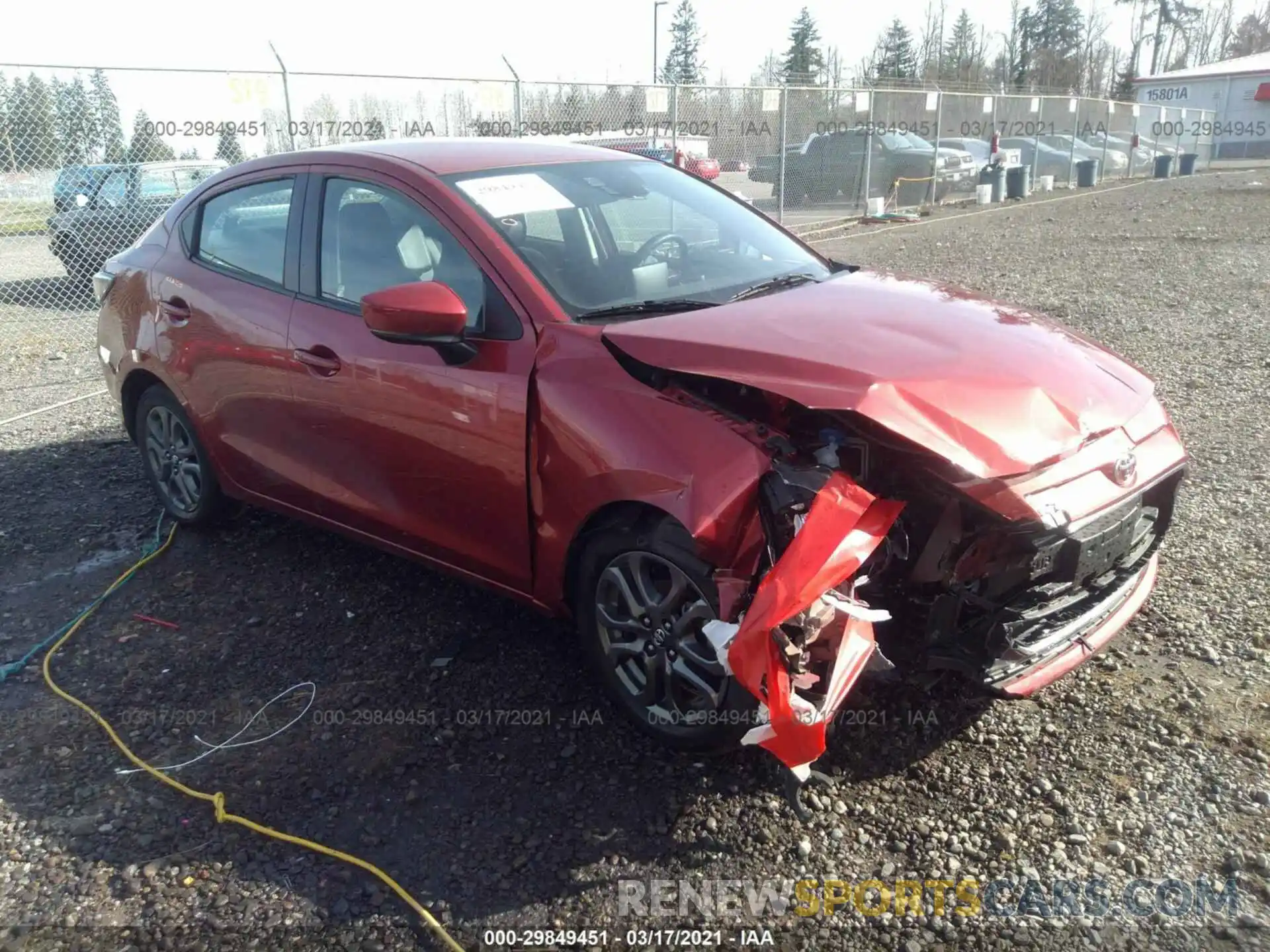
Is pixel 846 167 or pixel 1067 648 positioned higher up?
pixel 846 167

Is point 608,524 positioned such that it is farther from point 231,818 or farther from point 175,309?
point 175,309

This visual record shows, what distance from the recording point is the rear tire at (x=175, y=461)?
4.69 metres

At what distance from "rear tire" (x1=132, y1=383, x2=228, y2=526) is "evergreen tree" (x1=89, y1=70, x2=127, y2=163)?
6.69 meters

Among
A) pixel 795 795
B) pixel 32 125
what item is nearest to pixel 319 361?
pixel 795 795

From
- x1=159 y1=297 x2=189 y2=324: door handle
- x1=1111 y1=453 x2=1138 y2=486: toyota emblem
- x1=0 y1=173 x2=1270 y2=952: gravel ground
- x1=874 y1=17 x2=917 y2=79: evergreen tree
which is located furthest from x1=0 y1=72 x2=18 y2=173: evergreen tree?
x1=874 y1=17 x2=917 y2=79: evergreen tree

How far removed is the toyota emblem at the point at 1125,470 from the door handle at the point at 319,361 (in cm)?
266

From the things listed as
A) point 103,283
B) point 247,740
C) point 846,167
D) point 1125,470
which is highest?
point 846,167

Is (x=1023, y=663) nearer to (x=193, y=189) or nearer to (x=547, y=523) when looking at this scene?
(x=547, y=523)

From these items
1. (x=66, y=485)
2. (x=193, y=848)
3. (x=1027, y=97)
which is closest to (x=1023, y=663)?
(x=193, y=848)

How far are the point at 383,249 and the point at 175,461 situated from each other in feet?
6.19

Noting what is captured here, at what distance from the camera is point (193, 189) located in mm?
4812

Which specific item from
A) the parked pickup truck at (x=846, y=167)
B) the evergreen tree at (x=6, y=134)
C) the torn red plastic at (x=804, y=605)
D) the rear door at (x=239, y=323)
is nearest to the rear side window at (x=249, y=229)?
the rear door at (x=239, y=323)

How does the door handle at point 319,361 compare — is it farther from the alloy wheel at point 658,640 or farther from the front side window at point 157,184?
the front side window at point 157,184

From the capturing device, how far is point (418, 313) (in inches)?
124
